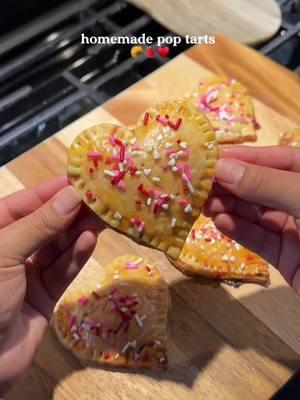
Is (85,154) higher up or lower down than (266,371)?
higher up

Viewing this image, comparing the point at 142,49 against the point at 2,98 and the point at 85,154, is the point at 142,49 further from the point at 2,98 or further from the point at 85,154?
the point at 85,154

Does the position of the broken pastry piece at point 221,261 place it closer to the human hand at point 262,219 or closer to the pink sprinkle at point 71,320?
the human hand at point 262,219

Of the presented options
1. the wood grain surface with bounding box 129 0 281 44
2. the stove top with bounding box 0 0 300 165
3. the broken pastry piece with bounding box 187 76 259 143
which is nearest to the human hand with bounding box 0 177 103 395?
the stove top with bounding box 0 0 300 165

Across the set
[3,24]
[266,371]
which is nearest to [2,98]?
[3,24]

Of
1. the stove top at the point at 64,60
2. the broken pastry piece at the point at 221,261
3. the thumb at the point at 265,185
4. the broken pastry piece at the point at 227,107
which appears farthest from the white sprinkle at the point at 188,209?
the stove top at the point at 64,60

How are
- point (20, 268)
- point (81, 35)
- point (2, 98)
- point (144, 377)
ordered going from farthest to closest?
1. point (81, 35)
2. point (2, 98)
3. point (144, 377)
4. point (20, 268)

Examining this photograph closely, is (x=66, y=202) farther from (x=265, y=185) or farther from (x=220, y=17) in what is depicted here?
(x=220, y=17)
